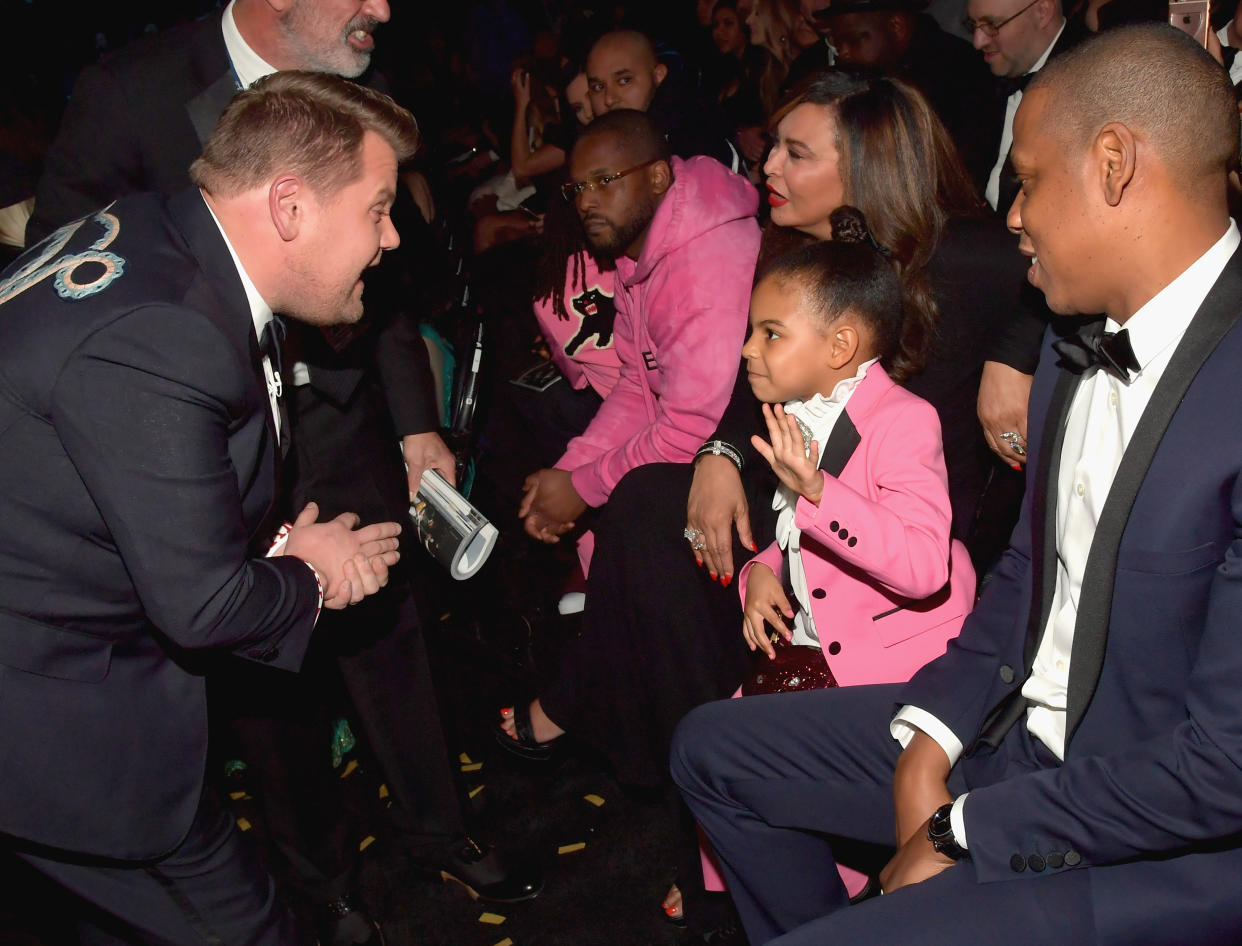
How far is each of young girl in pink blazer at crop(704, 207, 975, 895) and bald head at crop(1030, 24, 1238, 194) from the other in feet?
2.12

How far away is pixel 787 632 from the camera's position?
217 cm

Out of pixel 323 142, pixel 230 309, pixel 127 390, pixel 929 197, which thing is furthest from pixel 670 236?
pixel 127 390

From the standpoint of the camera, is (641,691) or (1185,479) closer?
(1185,479)

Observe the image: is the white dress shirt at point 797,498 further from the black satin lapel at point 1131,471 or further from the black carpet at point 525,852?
the black carpet at point 525,852

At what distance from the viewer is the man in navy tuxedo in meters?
1.40

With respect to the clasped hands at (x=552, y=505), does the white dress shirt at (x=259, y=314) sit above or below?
above

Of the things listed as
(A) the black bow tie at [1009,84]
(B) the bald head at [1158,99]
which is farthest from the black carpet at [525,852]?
(A) the black bow tie at [1009,84]

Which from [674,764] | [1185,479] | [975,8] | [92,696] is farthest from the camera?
[975,8]

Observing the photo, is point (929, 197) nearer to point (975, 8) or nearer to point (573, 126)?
point (975, 8)

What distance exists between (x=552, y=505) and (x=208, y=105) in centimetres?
144

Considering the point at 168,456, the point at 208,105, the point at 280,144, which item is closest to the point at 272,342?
the point at 280,144

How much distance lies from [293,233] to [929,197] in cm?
146

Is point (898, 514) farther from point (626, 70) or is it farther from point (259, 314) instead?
point (626, 70)

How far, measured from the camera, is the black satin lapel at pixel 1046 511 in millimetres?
1705
